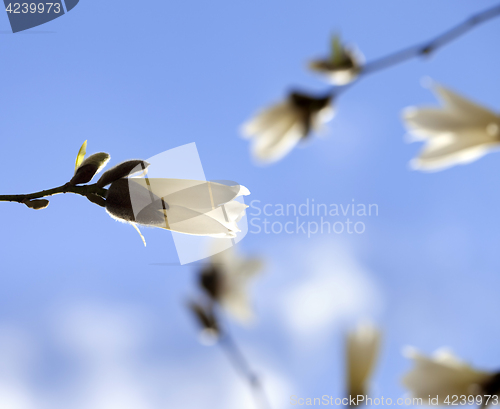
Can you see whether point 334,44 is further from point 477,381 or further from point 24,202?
point 24,202

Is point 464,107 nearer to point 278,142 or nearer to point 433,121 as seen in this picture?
point 433,121

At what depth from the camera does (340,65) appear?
0.37 m

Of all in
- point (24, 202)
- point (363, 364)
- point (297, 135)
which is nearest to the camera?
point (363, 364)

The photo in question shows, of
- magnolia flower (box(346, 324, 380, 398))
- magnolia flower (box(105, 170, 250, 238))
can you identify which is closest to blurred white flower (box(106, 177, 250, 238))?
magnolia flower (box(105, 170, 250, 238))

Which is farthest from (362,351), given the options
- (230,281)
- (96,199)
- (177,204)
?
(96,199)

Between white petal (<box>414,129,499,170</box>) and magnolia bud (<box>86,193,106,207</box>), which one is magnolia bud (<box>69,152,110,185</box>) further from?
white petal (<box>414,129,499,170</box>)

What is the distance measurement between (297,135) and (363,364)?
0.75 ft

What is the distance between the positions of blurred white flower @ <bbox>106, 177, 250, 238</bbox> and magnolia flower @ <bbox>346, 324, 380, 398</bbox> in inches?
24.9

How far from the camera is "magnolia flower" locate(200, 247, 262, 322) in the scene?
301mm

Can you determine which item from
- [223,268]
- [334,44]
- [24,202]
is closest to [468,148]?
[334,44]

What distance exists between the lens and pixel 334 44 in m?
0.37

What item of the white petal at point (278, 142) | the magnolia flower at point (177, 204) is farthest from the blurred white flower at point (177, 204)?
the white petal at point (278, 142)

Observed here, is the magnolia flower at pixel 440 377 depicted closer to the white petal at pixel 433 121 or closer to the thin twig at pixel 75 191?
the white petal at pixel 433 121

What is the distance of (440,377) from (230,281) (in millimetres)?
260
